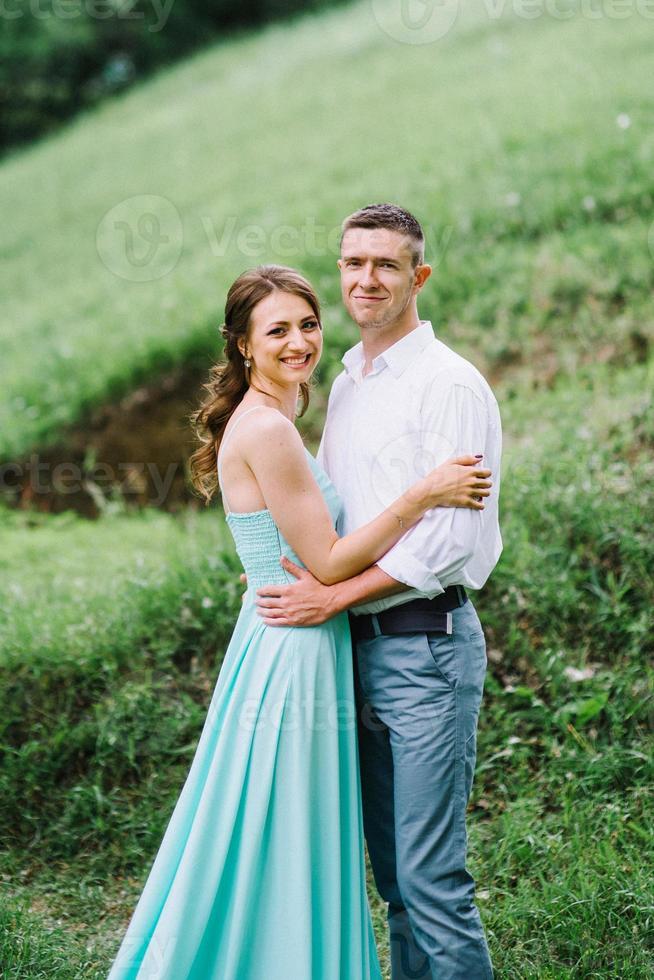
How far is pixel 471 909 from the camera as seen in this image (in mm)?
2820

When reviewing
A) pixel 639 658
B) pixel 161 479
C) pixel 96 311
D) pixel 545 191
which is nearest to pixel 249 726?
pixel 639 658

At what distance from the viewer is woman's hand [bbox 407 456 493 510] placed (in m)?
2.73

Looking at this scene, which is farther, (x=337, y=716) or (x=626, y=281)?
(x=626, y=281)

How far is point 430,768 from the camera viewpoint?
2818mm

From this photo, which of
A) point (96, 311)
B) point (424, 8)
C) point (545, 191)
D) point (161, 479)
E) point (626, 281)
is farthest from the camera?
point (424, 8)

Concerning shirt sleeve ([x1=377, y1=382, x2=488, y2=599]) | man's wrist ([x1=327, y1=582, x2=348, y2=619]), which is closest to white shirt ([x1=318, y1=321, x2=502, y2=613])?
shirt sleeve ([x1=377, y1=382, x2=488, y2=599])

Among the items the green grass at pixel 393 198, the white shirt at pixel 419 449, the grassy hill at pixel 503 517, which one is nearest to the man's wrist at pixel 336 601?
the white shirt at pixel 419 449

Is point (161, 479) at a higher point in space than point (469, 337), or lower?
lower

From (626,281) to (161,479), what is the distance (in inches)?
136

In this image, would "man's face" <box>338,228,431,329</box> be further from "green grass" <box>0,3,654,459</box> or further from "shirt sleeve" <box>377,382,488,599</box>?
"green grass" <box>0,3,654,459</box>

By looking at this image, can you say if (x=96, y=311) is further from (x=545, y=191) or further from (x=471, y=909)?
(x=471, y=909)

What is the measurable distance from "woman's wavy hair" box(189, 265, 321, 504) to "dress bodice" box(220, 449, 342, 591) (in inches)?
13.0

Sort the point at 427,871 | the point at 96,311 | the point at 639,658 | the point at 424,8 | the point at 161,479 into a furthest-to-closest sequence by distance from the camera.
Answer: the point at 424,8
the point at 96,311
the point at 161,479
the point at 639,658
the point at 427,871

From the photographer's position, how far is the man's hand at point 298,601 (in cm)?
287
